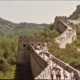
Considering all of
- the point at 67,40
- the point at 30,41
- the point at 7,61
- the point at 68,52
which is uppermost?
the point at 67,40


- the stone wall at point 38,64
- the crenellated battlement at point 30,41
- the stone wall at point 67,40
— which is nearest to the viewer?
the stone wall at point 38,64

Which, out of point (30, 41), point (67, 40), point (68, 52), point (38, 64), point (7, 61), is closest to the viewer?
point (38, 64)

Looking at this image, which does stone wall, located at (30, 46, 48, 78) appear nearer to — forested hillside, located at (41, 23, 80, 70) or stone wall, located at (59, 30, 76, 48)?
forested hillside, located at (41, 23, 80, 70)

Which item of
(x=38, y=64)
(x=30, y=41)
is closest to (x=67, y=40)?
(x=30, y=41)

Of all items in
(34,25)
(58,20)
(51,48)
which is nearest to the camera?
(51,48)

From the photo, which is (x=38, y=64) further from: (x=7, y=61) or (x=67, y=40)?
(x=67, y=40)

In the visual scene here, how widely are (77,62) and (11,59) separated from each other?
38.2 feet

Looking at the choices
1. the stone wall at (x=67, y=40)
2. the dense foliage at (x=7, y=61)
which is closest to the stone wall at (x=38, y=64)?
the dense foliage at (x=7, y=61)

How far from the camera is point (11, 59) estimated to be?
25438 mm

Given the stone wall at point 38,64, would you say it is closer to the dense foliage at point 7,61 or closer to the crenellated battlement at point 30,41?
the dense foliage at point 7,61

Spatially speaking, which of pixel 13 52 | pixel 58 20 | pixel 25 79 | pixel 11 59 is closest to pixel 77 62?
pixel 25 79

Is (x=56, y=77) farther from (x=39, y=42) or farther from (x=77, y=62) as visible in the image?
(x=39, y=42)

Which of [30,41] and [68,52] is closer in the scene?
[30,41]

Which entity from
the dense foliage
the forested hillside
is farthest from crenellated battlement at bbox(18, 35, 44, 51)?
the dense foliage
